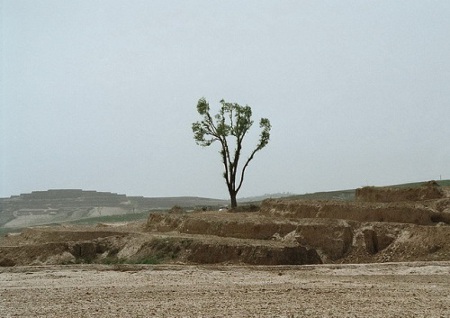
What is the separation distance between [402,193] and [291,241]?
30.4 feet

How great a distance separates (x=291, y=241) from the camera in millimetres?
27109

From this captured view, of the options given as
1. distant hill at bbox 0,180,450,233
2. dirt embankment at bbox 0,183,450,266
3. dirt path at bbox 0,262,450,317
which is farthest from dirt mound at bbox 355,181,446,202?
distant hill at bbox 0,180,450,233

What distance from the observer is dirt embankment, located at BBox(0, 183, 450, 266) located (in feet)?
78.3

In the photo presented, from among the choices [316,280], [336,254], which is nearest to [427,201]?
[336,254]

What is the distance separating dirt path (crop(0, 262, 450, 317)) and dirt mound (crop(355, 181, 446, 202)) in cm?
1280

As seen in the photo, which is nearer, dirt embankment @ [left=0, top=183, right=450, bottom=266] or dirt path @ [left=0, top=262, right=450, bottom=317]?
dirt path @ [left=0, top=262, right=450, bottom=317]

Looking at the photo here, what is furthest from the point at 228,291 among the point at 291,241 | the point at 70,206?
the point at 70,206

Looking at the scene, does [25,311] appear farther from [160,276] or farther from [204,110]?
[204,110]

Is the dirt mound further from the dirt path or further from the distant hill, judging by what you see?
the distant hill

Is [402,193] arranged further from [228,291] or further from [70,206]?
[70,206]

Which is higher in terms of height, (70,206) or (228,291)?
(70,206)

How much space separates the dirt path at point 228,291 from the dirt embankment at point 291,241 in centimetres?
306

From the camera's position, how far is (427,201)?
30297mm

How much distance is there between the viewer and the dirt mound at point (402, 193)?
32250 mm
